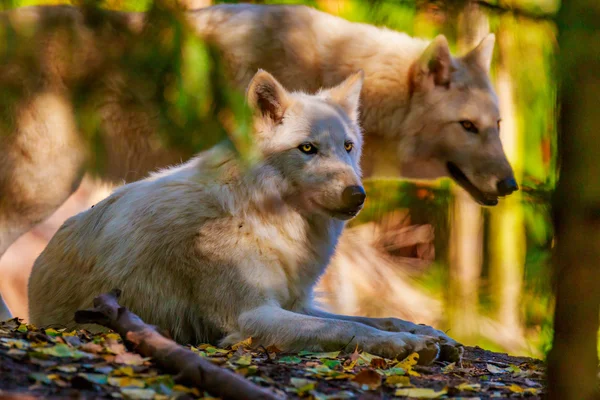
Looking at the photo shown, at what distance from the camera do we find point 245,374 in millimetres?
2865

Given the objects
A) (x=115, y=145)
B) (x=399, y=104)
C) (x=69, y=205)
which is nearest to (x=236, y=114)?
(x=115, y=145)

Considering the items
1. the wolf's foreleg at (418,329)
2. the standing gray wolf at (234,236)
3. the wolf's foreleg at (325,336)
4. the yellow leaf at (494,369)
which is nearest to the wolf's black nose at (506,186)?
the standing gray wolf at (234,236)

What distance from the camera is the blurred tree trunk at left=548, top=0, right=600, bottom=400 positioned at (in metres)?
2.12

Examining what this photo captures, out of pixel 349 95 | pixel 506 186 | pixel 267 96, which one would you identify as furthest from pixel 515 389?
pixel 506 186

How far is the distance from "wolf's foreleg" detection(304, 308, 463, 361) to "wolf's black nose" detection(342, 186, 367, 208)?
2.25 ft

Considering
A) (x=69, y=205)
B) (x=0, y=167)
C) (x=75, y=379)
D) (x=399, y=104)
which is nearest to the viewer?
(x=75, y=379)

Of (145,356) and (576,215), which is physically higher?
(576,215)

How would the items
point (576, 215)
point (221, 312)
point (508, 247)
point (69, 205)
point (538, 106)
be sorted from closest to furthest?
point (576, 215) → point (538, 106) → point (221, 312) → point (508, 247) → point (69, 205)

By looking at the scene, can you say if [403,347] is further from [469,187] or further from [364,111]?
[364,111]

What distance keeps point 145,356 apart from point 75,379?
0.38 metres

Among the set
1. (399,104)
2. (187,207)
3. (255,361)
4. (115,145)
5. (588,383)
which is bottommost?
(255,361)

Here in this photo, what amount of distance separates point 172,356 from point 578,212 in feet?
4.81

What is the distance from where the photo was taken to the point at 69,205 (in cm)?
773

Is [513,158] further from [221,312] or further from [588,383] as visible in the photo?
[588,383]
